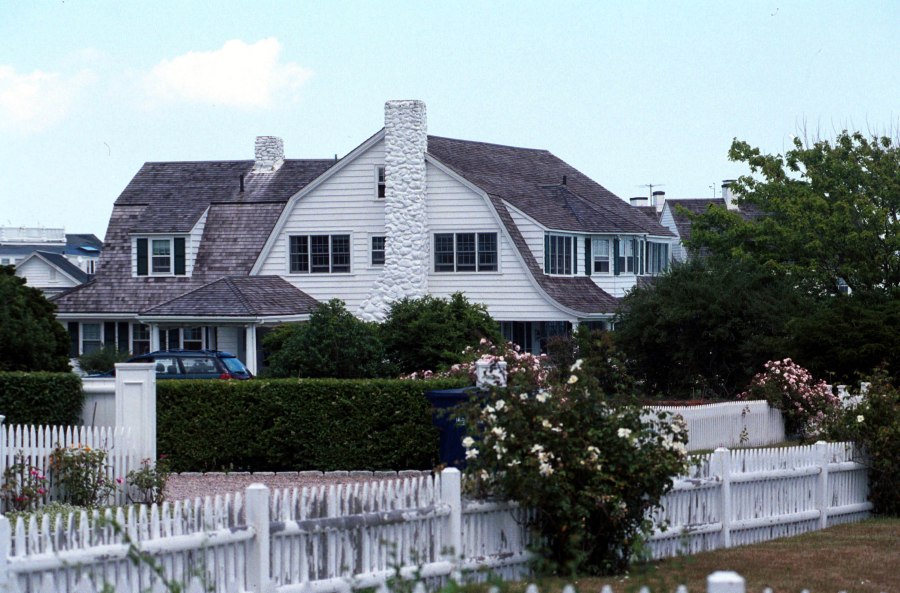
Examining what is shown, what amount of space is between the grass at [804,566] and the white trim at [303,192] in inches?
1143

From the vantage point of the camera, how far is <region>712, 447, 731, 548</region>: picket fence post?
47.0 ft

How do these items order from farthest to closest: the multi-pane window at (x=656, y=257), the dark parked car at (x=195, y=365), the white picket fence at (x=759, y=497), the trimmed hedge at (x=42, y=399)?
1. the multi-pane window at (x=656, y=257)
2. the dark parked car at (x=195, y=365)
3. the trimmed hedge at (x=42, y=399)
4. the white picket fence at (x=759, y=497)

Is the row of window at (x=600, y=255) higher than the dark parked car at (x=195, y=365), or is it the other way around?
the row of window at (x=600, y=255)

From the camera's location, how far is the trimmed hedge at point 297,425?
21484 millimetres

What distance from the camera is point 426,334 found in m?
35.1

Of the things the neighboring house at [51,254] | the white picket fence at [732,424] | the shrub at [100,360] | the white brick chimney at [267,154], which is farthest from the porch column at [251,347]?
the neighboring house at [51,254]

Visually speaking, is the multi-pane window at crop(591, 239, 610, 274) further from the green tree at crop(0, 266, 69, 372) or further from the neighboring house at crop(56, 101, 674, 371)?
the green tree at crop(0, 266, 69, 372)

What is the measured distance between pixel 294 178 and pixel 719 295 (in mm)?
19442

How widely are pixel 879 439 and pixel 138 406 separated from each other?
8975mm

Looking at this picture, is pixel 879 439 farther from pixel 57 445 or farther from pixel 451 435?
pixel 57 445

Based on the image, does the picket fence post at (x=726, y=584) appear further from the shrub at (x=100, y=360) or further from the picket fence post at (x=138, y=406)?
the shrub at (x=100, y=360)

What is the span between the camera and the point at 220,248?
4669cm

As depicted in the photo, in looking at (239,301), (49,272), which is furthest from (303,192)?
(49,272)

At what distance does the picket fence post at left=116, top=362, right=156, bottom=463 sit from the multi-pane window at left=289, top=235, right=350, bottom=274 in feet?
86.8
